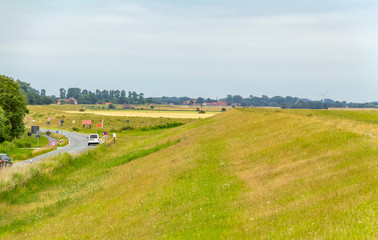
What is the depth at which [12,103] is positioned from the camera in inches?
2598

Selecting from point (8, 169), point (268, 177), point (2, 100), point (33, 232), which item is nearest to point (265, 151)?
point (268, 177)

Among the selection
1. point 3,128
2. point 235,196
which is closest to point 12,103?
point 3,128

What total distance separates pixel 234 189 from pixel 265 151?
782cm

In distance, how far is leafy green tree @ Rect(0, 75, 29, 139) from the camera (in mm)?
63963

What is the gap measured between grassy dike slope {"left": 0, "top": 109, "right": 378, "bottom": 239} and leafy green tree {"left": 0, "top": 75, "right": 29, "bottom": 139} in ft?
119

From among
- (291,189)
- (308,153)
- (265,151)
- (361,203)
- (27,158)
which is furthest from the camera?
Answer: (27,158)

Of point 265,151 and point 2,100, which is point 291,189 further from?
point 2,100

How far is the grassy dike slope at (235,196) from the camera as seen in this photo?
1188 centimetres

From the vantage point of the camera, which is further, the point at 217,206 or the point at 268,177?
A: the point at 268,177

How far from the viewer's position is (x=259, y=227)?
11961mm

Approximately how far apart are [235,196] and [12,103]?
56679mm

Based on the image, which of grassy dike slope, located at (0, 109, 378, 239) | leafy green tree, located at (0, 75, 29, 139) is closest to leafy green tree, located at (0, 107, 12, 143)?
leafy green tree, located at (0, 75, 29, 139)

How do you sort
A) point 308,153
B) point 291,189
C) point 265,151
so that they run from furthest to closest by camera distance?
point 265,151, point 308,153, point 291,189

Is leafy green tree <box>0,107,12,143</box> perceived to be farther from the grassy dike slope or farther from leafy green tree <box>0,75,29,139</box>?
the grassy dike slope
